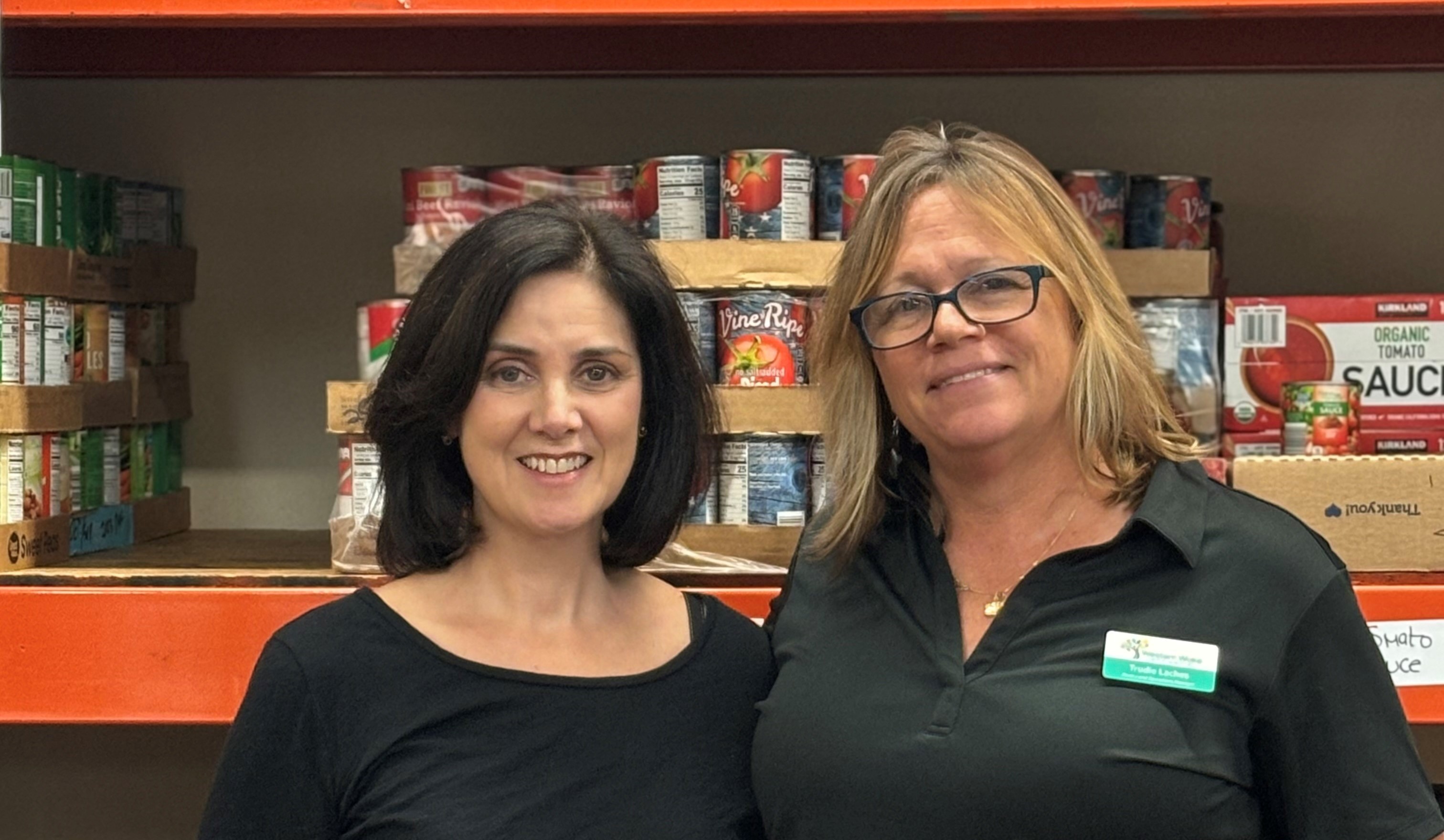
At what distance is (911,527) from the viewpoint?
5.02ft

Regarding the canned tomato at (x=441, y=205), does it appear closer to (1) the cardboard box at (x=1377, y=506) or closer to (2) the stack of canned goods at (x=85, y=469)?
(2) the stack of canned goods at (x=85, y=469)

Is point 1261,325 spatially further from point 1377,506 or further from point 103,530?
point 103,530

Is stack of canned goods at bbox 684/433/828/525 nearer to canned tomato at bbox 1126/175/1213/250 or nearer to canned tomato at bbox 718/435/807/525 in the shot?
canned tomato at bbox 718/435/807/525

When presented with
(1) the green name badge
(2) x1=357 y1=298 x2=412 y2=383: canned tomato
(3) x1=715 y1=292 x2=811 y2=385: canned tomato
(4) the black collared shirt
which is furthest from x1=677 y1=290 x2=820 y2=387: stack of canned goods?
(1) the green name badge

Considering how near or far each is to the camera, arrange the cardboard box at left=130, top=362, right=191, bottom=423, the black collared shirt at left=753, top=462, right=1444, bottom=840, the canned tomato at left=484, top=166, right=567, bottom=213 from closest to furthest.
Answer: the black collared shirt at left=753, top=462, right=1444, bottom=840
the canned tomato at left=484, top=166, right=567, bottom=213
the cardboard box at left=130, top=362, right=191, bottom=423

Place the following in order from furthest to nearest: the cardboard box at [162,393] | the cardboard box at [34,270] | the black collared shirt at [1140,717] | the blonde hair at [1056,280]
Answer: the cardboard box at [162,393] → the cardboard box at [34,270] → the blonde hair at [1056,280] → the black collared shirt at [1140,717]

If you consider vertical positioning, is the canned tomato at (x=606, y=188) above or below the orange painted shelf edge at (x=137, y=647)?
above

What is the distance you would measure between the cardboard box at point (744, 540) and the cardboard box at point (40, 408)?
0.84m

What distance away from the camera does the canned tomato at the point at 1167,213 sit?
6.96 ft

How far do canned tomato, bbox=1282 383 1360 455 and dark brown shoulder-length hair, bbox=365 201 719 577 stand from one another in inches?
30.2

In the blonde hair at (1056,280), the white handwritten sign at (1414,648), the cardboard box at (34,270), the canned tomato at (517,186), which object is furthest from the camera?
the canned tomato at (517,186)

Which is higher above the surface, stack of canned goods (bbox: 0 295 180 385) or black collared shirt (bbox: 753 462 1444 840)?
stack of canned goods (bbox: 0 295 180 385)

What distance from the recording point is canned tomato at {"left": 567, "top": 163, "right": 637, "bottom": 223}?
2104mm

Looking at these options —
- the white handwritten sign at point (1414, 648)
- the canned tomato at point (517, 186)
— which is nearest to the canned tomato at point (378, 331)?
the canned tomato at point (517, 186)
